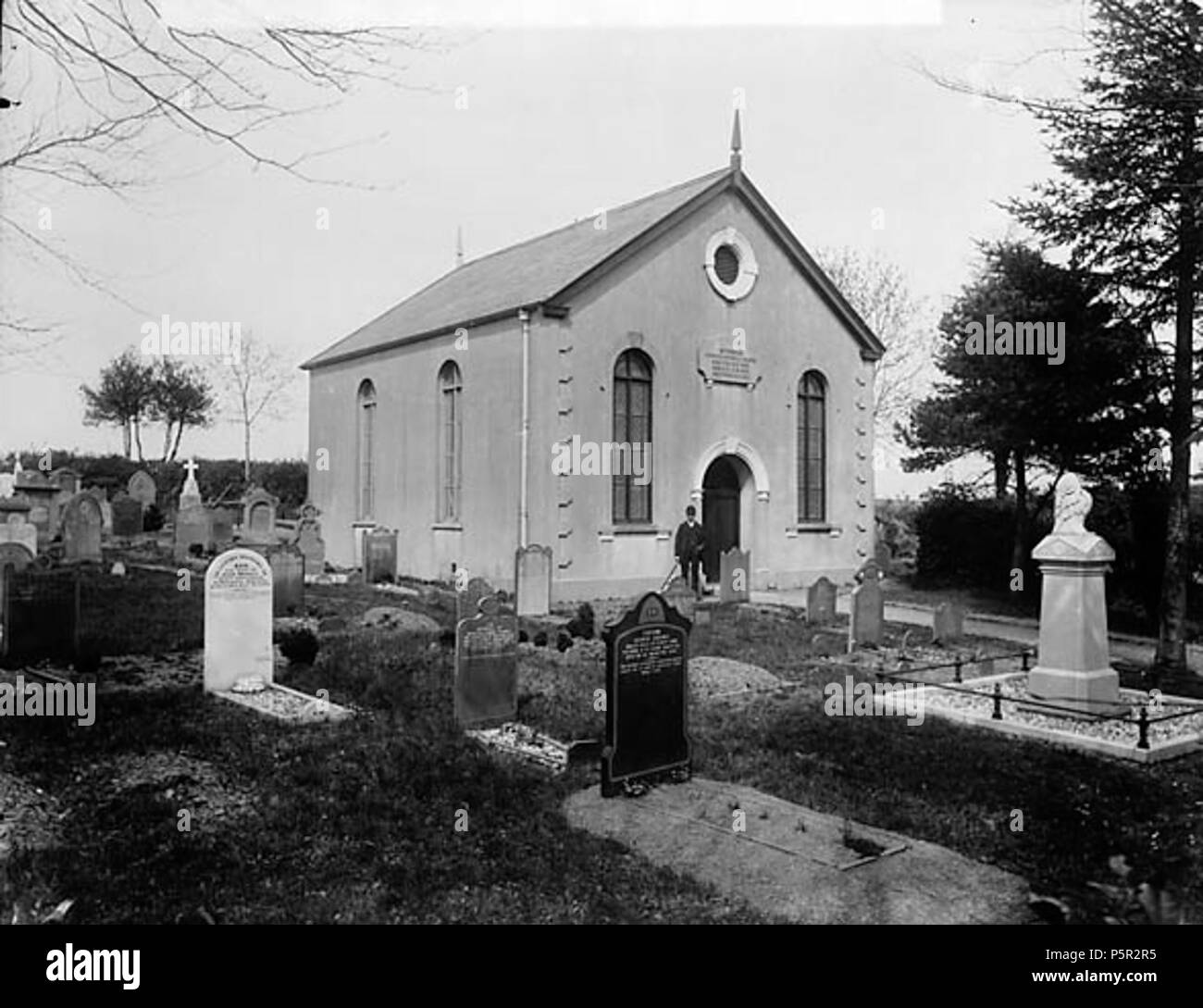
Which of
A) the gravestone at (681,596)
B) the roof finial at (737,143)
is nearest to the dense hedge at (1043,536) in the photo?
the gravestone at (681,596)

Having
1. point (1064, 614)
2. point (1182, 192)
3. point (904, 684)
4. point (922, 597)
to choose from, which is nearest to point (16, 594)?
point (904, 684)

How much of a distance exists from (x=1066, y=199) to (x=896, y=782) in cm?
458

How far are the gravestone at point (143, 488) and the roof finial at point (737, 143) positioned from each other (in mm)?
11596

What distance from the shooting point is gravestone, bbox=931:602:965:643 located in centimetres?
988

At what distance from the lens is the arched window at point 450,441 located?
44.7 ft

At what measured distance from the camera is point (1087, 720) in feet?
22.5

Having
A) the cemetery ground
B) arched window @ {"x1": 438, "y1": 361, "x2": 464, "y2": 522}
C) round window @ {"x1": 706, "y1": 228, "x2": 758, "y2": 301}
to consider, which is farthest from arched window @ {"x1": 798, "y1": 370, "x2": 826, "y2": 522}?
the cemetery ground

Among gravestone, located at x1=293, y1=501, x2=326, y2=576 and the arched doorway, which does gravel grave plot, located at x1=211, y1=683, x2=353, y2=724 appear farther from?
gravestone, located at x1=293, y1=501, x2=326, y2=576

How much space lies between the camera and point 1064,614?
23.8 ft

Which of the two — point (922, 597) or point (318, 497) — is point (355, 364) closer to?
point (318, 497)

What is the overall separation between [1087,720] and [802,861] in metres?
4.05

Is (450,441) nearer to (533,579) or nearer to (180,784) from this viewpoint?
(533,579)

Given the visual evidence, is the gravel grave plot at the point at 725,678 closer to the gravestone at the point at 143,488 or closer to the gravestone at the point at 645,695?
Answer: the gravestone at the point at 645,695

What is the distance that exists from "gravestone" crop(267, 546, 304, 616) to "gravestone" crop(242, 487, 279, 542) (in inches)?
211
